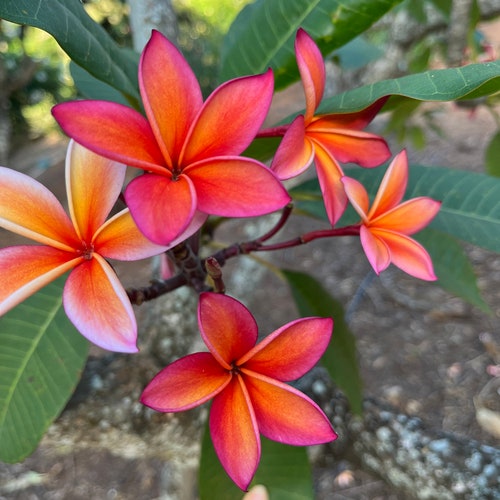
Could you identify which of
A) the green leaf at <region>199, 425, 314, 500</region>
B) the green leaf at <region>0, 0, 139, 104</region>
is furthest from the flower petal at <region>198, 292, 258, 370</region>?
the green leaf at <region>199, 425, 314, 500</region>

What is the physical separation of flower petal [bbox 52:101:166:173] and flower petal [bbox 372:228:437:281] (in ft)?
0.70

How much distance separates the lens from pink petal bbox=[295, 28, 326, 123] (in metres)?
0.42

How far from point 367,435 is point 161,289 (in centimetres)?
58

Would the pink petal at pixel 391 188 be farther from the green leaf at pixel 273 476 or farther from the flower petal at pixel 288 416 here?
the green leaf at pixel 273 476

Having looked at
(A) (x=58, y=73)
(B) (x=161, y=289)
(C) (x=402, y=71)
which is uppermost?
(B) (x=161, y=289)

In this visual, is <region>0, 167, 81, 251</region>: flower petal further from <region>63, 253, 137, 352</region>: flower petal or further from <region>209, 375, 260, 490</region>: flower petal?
<region>209, 375, 260, 490</region>: flower petal

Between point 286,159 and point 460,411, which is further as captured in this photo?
point 460,411

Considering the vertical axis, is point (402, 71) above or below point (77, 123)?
below

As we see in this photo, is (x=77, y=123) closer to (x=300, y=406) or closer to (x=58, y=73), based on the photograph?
(x=300, y=406)

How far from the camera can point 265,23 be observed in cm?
65

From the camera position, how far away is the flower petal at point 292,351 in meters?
0.37

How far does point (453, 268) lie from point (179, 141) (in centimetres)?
59

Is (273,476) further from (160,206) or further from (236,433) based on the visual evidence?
(160,206)

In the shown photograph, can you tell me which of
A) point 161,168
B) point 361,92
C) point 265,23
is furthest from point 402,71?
point 161,168
